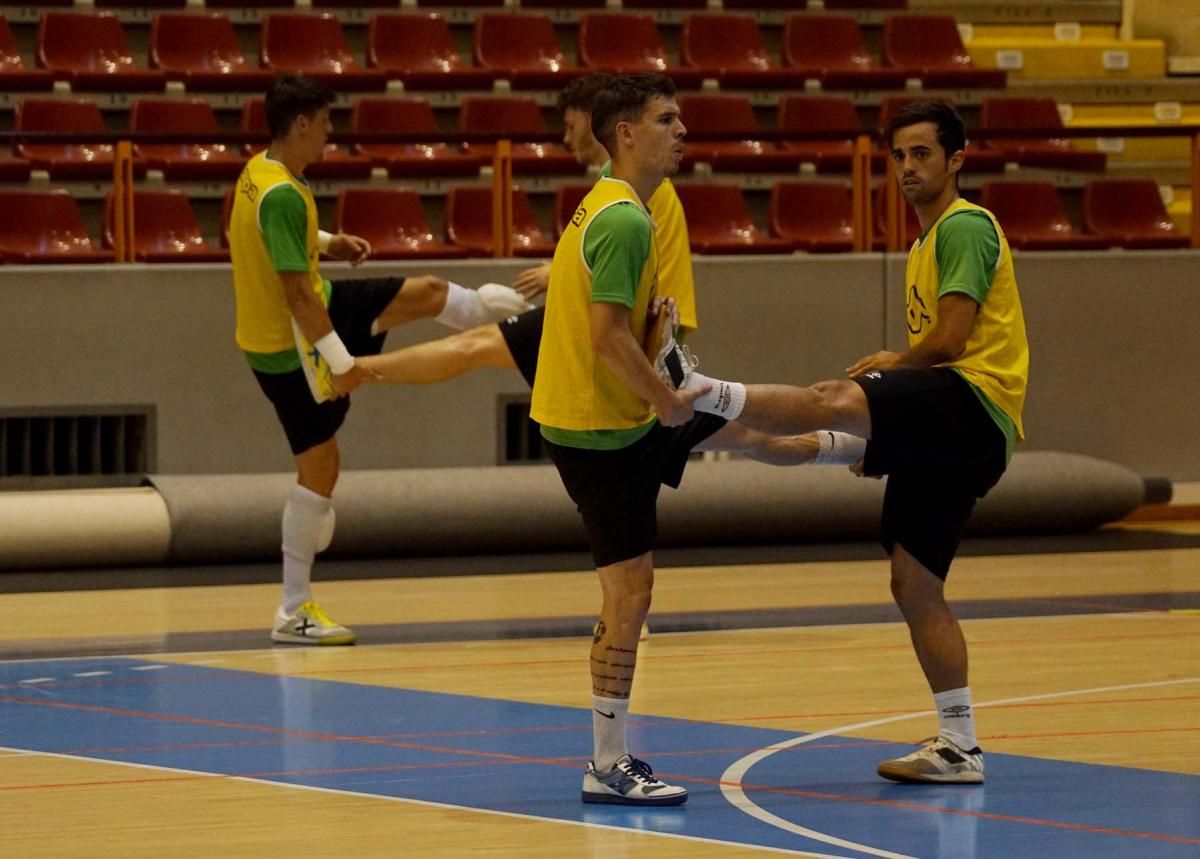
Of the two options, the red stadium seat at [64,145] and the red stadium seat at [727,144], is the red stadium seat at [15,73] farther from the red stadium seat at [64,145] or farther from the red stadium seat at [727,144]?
the red stadium seat at [727,144]

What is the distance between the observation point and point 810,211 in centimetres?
1424

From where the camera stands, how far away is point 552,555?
11789 millimetres

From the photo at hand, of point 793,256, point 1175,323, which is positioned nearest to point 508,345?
point 793,256

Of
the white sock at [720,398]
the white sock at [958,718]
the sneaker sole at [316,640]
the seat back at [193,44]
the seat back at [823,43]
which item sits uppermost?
the seat back at [823,43]

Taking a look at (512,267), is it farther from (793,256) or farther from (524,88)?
(524,88)

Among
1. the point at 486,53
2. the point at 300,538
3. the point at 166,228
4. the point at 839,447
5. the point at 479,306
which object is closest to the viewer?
the point at 839,447

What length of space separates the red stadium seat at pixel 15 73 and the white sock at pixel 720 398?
9.63 m

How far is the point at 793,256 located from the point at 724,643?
492 centimetres

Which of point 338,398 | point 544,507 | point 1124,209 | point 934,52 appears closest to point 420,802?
point 338,398

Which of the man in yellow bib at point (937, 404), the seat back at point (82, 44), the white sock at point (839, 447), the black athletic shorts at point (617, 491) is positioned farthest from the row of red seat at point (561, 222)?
the black athletic shorts at point (617, 491)

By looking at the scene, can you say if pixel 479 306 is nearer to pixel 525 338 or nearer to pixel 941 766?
pixel 525 338

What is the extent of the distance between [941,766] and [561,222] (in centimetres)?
789

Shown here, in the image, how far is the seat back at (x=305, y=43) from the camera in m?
14.9

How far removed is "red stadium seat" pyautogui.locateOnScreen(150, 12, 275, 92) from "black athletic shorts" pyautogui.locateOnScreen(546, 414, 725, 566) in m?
9.50
